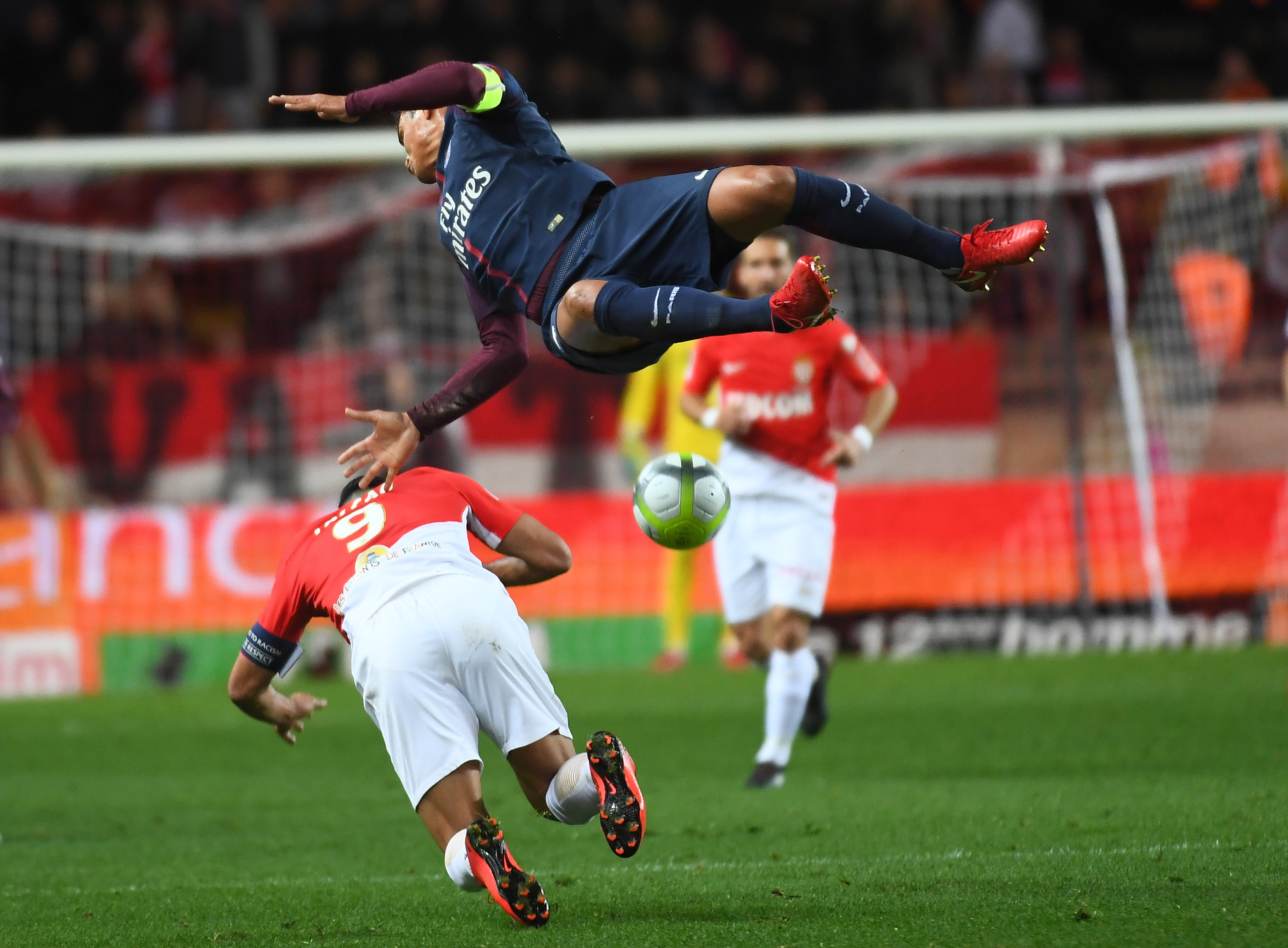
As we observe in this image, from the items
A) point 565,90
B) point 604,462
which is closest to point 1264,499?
Answer: point 604,462

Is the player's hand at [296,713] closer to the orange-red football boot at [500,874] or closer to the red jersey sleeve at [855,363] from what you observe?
the orange-red football boot at [500,874]

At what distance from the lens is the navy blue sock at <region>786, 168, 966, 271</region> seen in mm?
4926

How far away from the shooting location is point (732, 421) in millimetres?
7344

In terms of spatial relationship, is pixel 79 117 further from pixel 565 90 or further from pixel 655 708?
pixel 655 708

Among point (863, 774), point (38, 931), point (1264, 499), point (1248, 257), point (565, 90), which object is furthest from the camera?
point (565, 90)

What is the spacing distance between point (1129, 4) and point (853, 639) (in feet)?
28.4

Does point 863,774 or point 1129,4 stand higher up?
point 1129,4

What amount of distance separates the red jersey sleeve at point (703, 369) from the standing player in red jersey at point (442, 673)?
3180 millimetres

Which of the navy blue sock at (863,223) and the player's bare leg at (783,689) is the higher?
the navy blue sock at (863,223)

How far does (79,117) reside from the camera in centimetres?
1487

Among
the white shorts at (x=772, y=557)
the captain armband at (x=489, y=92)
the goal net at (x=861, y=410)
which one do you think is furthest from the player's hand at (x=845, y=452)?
the goal net at (x=861, y=410)

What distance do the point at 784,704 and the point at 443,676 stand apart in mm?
2822

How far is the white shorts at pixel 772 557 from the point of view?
725 cm

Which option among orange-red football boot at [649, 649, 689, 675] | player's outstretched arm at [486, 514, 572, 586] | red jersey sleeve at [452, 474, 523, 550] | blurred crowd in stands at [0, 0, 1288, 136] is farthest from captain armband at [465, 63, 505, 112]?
blurred crowd in stands at [0, 0, 1288, 136]
